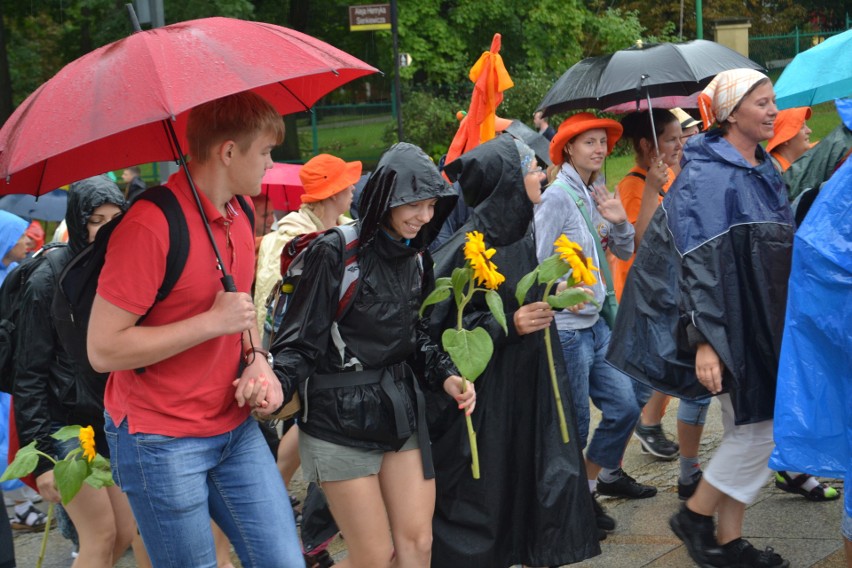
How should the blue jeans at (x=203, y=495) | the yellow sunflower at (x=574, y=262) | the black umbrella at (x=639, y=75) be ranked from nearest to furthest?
the blue jeans at (x=203, y=495)
the yellow sunflower at (x=574, y=262)
the black umbrella at (x=639, y=75)

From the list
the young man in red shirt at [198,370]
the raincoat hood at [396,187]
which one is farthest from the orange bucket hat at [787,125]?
the young man in red shirt at [198,370]

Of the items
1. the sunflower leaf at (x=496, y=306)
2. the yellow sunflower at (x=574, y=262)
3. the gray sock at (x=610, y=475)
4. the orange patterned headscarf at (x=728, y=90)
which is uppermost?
the orange patterned headscarf at (x=728, y=90)

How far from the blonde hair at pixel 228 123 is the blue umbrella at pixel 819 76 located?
339 cm

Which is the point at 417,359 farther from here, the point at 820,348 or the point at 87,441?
the point at 820,348

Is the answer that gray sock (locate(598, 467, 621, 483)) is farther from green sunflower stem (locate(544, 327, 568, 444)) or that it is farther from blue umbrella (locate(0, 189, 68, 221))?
blue umbrella (locate(0, 189, 68, 221))

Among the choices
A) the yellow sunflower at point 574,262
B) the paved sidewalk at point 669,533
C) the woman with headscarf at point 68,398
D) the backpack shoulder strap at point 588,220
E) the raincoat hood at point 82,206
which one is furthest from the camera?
the backpack shoulder strap at point 588,220

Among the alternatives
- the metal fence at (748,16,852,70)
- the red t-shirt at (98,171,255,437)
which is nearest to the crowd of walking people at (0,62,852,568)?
the red t-shirt at (98,171,255,437)

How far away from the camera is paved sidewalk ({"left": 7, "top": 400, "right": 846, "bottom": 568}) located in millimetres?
4762

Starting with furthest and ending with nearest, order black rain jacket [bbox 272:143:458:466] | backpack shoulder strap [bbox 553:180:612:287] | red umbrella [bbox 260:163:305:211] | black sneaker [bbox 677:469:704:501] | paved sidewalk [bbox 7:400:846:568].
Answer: red umbrella [bbox 260:163:305:211], black sneaker [bbox 677:469:704:501], backpack shoulder strap [bbox 553:180:612:287], paved sidewalk [bbox 7:400:846:568], black rain jacket [bbox 272:143:458:466]

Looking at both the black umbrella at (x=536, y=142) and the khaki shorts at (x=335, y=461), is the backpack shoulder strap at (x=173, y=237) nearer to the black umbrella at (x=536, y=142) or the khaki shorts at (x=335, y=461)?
the khaki shorts at (x=335, y=461)

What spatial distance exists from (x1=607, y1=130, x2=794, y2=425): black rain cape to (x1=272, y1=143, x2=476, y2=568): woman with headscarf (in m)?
1.06

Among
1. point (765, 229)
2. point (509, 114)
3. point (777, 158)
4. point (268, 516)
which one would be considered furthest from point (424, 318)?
point (509, 114)

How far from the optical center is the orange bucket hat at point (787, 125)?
674 centimetres

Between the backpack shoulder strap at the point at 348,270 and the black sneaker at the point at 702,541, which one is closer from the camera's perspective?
the backpack shoulder strap at the point at 348,270
